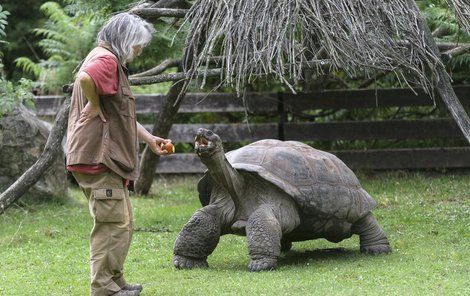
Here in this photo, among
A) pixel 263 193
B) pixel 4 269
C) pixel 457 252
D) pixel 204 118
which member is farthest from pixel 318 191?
pixel 204 118

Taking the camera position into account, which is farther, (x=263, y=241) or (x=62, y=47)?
(x=62, y=47)

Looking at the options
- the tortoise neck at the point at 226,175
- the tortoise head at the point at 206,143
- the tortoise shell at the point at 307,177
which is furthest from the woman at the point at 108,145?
the tortoise shell at the point at 307,177

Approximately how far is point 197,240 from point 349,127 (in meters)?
6.51

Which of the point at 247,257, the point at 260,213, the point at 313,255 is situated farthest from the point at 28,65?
the point at 260,213

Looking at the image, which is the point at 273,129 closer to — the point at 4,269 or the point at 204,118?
the point at 204,118

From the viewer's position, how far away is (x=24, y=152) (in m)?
11.5

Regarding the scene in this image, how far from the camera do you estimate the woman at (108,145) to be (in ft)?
18.9

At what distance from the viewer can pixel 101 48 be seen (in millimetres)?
5898

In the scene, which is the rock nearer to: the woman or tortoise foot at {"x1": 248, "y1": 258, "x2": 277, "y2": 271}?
tortoise foot at {"x1": 248, "y1": 258, "x2": 277, "y2": 271}

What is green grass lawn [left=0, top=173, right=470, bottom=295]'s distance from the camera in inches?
255

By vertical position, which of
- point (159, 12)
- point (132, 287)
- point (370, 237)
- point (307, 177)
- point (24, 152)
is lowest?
point (24, 152)

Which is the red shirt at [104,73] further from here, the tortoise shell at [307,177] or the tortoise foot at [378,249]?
the tortoise foot at [378,249]

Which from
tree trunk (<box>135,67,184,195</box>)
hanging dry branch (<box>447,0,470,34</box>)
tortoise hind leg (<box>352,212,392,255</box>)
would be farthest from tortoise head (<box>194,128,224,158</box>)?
tree trunk (<box>135,67,184,195</box>)

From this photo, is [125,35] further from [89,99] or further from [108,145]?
[108,145]
